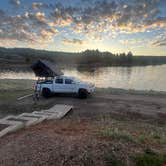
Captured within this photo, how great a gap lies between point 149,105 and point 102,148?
8.17 meters

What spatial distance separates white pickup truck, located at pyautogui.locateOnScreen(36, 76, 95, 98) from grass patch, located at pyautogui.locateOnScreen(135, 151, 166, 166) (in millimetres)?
9081

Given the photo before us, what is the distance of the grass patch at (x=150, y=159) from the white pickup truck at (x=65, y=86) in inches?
358

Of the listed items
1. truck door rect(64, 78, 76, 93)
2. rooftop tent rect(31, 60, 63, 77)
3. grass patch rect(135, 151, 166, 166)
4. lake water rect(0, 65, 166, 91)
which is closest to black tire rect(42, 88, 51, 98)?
truck door rect(64, 78, 76, 93)

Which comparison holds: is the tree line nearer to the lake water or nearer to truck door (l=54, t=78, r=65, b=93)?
the lake water

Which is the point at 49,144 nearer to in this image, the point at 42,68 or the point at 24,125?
the point at 24,125

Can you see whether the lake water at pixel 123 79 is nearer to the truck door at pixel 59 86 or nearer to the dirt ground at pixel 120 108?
the truck door at pixel 59 86

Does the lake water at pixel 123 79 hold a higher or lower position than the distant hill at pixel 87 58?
lower

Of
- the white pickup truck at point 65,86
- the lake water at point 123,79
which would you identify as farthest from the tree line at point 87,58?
the white pickup truck at point 65,86

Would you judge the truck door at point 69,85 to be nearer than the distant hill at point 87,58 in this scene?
Yes

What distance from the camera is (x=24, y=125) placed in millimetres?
5762

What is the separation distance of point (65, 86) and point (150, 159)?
1012 centimetres

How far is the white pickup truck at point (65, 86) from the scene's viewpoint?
12.4 meters

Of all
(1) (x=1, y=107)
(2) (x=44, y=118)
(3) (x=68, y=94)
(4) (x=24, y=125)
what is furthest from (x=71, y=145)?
Answer: (3) (x=68, y=94)

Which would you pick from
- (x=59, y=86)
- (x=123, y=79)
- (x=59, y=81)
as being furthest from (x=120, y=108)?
(x=123, y=79)
